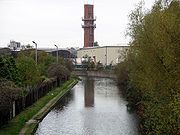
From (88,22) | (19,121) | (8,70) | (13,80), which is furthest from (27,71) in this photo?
(88,22)

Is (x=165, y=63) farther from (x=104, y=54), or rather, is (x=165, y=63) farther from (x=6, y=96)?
(x=104, y=54)

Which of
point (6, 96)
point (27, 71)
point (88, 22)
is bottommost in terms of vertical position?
point (6, 96)

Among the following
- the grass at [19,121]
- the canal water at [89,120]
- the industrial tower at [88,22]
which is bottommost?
the canal water at [89,120]

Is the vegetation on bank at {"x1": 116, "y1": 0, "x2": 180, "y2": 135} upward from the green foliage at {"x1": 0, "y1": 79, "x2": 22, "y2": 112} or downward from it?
upward

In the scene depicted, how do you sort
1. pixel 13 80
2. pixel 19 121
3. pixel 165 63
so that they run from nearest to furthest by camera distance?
pixel 165 63
pixel 19 121
pixel 13 80

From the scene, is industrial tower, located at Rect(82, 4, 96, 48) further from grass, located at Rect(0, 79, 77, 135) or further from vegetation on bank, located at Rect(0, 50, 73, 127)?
grass, located at Rect(0, 79, 77, 135)

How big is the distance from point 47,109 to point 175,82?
15.1 meters

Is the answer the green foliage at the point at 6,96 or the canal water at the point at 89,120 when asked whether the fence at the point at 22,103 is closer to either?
the green foliage at the point at 6,96

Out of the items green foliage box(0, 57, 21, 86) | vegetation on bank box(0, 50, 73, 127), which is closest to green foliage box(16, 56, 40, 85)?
vegetation on bank box(0, 50, 73, 127)

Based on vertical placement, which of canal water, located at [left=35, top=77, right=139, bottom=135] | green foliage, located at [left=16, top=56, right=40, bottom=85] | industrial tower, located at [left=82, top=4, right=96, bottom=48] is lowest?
A: canal water, located at [left=35, top=77, right=139, bottom=135]

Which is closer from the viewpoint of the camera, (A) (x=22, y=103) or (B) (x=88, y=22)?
(A) (x=22, y=103)

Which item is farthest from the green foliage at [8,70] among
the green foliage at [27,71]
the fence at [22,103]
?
the green foliage at [27,71]

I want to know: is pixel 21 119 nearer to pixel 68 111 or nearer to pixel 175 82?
pixel 68 111

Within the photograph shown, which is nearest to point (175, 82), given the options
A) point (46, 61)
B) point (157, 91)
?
point (157, 91)
